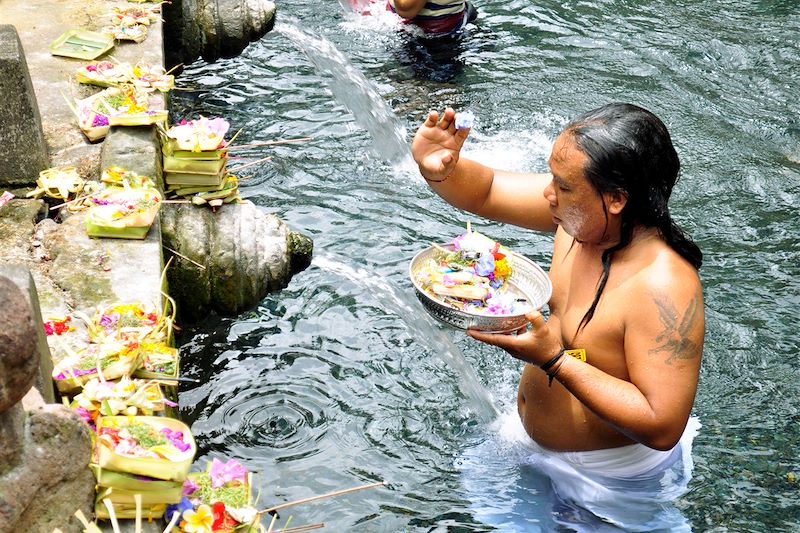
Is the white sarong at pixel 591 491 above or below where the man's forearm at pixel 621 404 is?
below

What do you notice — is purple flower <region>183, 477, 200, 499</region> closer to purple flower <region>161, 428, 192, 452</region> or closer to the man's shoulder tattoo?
purple flower <region>161, 428, 192, 452</region>

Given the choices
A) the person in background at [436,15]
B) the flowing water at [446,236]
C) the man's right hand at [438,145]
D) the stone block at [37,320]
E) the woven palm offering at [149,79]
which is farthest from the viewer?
the person in background at [436,15]

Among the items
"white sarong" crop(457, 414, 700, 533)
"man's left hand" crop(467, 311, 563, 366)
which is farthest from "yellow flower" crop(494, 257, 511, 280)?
"white sarong" crop(457, 414, 700, 533)

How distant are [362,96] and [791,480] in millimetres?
4684

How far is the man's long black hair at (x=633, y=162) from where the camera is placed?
2.96 metres

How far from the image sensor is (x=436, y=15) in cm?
835

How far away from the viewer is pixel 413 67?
8266 mm

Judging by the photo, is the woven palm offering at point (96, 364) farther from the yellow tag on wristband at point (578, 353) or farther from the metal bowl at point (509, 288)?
the yellow tag on wristband at point (578, 353)

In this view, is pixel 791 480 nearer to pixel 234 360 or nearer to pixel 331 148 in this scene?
pixel 234 360

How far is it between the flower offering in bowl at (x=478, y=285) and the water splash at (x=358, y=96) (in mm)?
3311

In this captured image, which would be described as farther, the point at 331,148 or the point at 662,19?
the point at 662,19

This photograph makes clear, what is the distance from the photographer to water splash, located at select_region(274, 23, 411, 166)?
6973 millimetres

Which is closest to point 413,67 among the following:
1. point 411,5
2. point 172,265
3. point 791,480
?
point 411,5

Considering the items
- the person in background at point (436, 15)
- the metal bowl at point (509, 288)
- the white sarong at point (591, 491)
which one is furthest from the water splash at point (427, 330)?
the person in background at point (436, 15)
